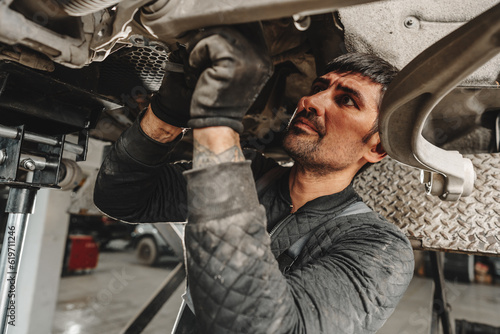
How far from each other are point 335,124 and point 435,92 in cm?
44

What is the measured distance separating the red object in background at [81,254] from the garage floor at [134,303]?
0.15 meters

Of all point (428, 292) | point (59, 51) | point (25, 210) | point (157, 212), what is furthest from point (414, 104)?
point (428, 292)

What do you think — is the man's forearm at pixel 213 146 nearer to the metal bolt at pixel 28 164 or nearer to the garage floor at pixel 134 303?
the metal bolt at pixel 28 164

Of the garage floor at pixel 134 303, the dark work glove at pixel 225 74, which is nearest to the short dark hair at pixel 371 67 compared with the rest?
the dark work glove at pixel 225 74

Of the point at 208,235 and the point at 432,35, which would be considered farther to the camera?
the point at 432,35

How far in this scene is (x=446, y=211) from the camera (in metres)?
1.06

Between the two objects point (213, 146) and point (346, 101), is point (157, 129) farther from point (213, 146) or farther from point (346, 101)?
point (346, 101)

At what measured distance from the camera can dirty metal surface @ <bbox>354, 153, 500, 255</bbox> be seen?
985 millimetres

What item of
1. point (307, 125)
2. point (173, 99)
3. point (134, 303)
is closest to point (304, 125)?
point (307, 125)

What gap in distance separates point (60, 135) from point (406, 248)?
0.89 meters

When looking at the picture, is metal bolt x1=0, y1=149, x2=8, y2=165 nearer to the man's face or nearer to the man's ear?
the man's face

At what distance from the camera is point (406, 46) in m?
0.93

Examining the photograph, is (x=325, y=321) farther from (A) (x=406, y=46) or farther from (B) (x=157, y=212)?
(A) (x=406, y=46)

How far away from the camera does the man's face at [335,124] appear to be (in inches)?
38.2
